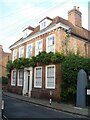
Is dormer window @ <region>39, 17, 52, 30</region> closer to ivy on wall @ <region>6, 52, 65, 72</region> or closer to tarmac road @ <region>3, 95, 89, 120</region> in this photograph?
ivy on wall @ <region>6, 52, 65, 72</region>

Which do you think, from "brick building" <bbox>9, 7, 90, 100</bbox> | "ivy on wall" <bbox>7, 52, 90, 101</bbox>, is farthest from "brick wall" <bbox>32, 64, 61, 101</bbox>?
"ivy on wall" <bbox>7, 52, 90, 101</bbox>

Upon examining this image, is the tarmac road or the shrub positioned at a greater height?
the shrub

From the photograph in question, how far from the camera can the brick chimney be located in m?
27.6

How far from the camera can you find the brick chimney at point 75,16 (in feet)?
90.5

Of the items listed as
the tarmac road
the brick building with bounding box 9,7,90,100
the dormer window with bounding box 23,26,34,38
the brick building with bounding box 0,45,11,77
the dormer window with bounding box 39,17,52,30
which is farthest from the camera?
the brick building with bounding box 0,45,11,77

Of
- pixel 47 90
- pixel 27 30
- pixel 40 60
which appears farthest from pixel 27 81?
pixel 27 30

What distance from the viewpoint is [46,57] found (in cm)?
2303

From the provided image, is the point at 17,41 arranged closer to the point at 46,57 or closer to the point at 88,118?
the point at 46,57

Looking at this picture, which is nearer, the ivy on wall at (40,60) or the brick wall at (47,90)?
the brick wall at (47,90)

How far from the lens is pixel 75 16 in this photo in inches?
1094

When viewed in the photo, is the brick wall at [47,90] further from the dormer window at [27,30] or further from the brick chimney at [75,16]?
the dormer window at [27,30]

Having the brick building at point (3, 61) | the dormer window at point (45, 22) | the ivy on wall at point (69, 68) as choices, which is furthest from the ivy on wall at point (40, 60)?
the brick building at point (3, 61)

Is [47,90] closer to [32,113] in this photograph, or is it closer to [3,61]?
[32,113]

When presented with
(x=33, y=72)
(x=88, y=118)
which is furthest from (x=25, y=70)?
(x=88, y=118)
